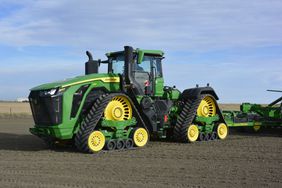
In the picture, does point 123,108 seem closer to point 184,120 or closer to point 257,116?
point 184,120

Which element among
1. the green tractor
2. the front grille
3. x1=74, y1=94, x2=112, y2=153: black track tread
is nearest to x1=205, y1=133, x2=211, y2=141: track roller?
the green tractor

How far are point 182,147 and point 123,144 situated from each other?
174 centimetres

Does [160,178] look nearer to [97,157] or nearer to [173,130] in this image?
[97,157]

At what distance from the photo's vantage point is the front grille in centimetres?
1112

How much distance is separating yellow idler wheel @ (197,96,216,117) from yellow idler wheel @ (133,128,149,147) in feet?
8.20

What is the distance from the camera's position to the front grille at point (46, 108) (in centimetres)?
1112

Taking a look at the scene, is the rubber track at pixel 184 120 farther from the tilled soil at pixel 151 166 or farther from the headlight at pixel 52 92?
the headlight at pixel 52 92

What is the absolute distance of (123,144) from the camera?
1202 centimetres

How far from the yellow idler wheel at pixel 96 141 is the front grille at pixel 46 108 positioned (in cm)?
88

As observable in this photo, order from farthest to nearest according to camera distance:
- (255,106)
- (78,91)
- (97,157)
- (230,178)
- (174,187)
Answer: (255,106), (78,91), (97,157), (230,178), (174,187)

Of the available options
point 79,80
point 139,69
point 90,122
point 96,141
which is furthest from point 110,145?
point 139,69

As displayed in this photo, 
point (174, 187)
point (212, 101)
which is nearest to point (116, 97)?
point (212, 101)

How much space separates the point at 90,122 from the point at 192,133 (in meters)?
3.87

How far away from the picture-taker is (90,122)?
1123 centimetres
